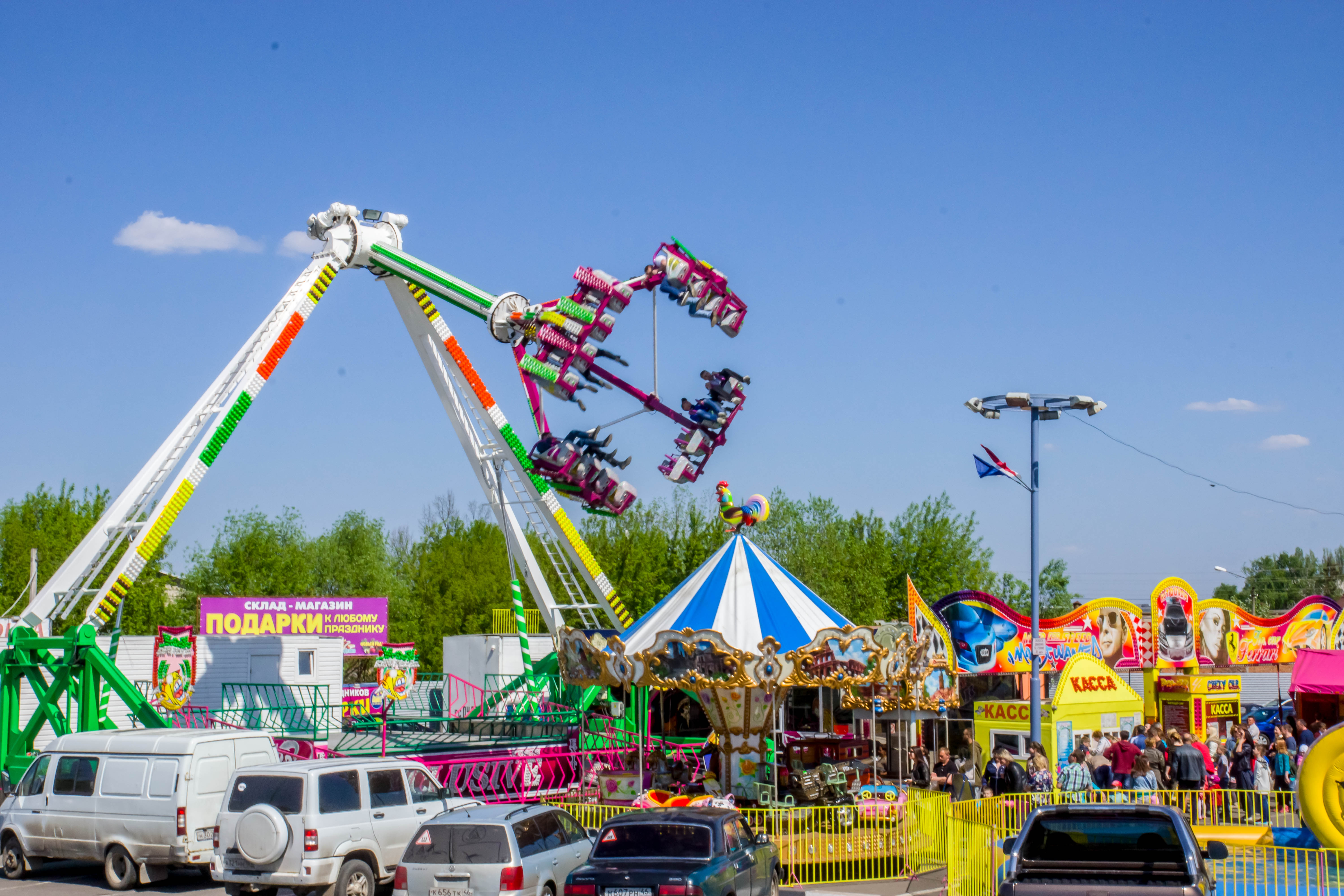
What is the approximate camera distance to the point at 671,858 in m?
11.6

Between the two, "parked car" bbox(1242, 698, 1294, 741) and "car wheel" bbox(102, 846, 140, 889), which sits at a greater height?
"parked car" bbox(1242, 698, 1294, 741)

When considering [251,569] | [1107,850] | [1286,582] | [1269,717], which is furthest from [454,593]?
[1286,582]

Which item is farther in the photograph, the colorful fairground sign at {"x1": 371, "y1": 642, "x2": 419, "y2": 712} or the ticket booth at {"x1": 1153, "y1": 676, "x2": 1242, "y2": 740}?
the colorful fairground sign at {"x1": 371, "y1": 642, "x2": 419, "y2": 712}

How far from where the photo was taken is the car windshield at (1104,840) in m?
10.4

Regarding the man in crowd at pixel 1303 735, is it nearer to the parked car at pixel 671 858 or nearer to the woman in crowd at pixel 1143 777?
the woman in crowd at pixel 1143 777

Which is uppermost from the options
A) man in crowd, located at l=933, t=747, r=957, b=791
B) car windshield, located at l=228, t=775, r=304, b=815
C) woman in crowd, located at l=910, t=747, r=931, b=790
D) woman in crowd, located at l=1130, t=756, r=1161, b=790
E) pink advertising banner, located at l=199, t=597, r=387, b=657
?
pink advertising banner, located at l=199, t=597, r=387, b=657

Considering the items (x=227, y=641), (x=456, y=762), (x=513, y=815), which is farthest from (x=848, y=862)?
(x=227, y=641)

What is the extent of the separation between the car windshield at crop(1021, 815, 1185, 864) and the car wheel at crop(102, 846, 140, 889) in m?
10.4

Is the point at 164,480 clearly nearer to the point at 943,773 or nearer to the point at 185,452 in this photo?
the point at 185,452

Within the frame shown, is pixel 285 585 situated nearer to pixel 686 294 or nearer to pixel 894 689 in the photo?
pixel 686 294

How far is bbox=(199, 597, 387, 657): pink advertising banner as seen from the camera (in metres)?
42.0

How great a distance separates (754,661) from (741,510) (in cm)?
330

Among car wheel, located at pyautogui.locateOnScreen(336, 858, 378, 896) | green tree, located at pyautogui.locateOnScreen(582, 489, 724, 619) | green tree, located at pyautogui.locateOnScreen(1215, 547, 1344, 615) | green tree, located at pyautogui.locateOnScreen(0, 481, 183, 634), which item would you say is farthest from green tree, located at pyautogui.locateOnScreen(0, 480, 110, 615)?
green tree, located at pyautogui.locateOnScreen(1215, 547, 1344, 615)

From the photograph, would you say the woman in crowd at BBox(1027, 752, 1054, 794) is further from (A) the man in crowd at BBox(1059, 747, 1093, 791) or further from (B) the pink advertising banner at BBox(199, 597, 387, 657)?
(B) the pink advertising banner at BBox(199, 597, 387, 657)
